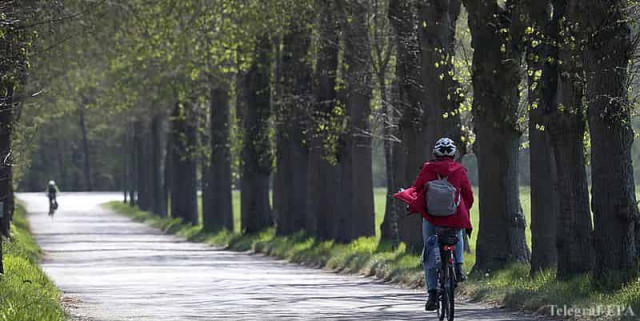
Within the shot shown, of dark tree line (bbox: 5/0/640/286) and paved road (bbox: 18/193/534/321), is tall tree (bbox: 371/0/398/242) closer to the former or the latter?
dark tree line (bbox: 5/0/640/286)

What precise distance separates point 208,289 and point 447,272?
9.27 meters

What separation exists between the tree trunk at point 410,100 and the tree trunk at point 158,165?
→ 40937 mm

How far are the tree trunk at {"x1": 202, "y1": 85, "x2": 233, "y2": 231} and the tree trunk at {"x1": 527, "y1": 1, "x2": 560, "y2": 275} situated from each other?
27.9m

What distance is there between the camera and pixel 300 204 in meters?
41.3

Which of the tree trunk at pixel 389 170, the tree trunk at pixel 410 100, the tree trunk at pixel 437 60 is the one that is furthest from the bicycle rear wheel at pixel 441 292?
the tree trunk at pixel 389 170

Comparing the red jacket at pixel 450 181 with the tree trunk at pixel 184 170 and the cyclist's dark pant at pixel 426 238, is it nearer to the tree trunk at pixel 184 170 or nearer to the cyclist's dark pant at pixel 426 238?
the cyclist's dark pant at pixel 426 238

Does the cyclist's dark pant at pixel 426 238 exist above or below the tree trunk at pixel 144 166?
below

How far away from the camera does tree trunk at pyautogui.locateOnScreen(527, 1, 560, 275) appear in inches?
780

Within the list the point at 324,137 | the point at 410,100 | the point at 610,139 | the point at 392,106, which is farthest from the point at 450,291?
the point at 324,137

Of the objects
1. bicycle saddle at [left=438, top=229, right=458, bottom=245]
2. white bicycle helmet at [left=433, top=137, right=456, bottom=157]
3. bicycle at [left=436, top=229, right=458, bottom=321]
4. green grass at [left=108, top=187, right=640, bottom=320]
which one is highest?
white bicycle helmet at [left=433, top=137, right=456, bottom=157]

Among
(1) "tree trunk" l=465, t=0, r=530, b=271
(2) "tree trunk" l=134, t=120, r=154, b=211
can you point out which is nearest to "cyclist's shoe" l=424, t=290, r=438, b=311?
(1) "tree trunk" l=465, t=0, r=530, b=271

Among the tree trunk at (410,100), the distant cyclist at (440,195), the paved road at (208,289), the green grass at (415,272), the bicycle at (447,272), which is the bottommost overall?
the paved road at (208,289)

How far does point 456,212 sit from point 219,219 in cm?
3693

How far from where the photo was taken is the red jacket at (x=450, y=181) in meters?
15.5
